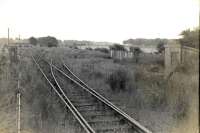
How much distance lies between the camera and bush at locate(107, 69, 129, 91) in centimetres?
1305

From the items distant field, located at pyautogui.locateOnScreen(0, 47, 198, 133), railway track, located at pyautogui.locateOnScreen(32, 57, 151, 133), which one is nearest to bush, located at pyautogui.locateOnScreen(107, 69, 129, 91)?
distant field, located at pyautogui.locateOnScreen(0, 47, 198, 133)

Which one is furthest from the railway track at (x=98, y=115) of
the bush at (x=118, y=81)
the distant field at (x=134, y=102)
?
the bush at (x=118, y=81)

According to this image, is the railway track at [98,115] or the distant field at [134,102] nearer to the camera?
the railway track at [98,115]

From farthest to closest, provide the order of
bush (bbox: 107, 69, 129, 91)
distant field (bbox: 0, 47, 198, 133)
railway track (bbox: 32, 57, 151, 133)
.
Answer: bush (bbox: 107, 69, 129, 91) < distant field (bbox: 0, 47, 198, 133) < railway track (bbox: 32, 57, 151, 133)

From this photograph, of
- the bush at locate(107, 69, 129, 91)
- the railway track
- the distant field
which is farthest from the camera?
the bush at locate(107, 69, 129, 91)

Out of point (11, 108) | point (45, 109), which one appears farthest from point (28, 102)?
point (45, 109)

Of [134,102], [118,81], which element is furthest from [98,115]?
[118,81]

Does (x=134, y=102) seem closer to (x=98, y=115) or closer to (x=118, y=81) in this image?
(x=98, y=115)

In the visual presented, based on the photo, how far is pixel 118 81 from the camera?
13.5 metres

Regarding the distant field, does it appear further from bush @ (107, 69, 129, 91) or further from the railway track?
the railway track

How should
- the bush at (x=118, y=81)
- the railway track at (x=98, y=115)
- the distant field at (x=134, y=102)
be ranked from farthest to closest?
the bush at (x=118, y=81) → the distant field at (x=134, y=102) → the railway track at (x=98, y=115)

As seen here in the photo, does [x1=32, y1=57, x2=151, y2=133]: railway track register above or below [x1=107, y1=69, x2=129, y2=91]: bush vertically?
below

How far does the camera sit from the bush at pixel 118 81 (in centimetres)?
1305

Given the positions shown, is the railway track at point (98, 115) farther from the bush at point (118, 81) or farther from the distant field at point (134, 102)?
the bush at point (118, 81)
